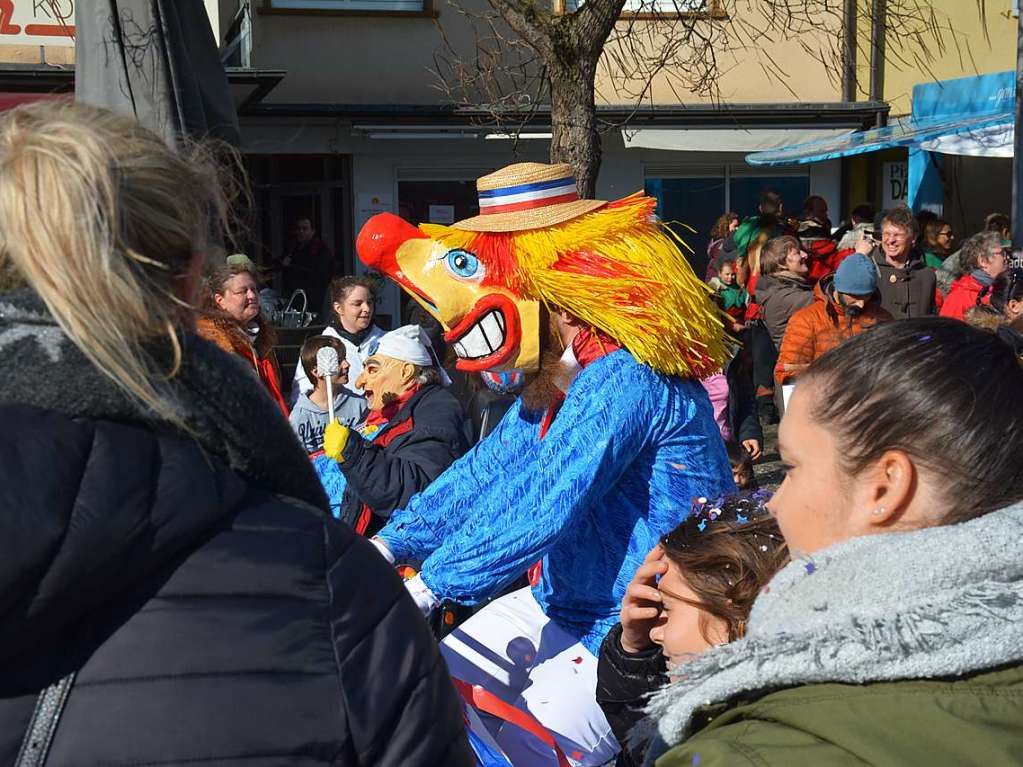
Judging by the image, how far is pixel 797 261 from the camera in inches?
328

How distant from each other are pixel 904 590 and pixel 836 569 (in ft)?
0.29

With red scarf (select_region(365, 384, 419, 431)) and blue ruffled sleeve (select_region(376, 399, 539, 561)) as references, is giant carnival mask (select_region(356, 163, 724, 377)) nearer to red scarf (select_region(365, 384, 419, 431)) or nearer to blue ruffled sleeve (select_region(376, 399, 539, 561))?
blue ruffled sleeve (select_region(376, 399, 539, 561))

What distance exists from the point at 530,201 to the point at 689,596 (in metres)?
1.32

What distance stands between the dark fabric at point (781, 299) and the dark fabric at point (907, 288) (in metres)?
0.50

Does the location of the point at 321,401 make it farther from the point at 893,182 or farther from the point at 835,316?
the point at 893,182

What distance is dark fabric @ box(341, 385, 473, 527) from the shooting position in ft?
12.0

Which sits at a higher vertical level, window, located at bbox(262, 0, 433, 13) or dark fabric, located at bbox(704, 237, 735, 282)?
window, located at bbox(262, 0, 433, 13)

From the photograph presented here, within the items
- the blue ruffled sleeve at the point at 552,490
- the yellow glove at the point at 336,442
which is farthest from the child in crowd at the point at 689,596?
the yellow glove at the point at 336,442

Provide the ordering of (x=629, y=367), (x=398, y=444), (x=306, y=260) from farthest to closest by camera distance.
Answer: (x=306, y=260) → (x=398, y=444) → (x=629, y=367)

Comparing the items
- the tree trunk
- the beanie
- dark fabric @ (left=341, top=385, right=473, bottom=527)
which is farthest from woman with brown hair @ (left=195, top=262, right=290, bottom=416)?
the beanie

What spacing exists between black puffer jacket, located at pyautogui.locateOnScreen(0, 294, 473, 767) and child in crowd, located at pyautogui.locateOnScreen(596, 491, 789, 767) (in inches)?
32.1

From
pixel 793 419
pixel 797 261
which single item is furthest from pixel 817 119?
pixel 793 419

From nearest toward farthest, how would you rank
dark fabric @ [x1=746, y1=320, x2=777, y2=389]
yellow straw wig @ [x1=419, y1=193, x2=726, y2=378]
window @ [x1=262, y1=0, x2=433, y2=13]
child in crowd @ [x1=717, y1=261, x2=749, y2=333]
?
yellow straw wig @ [x1=419, y1=193, x2=726, y2=378] < dark fabric @ [x1=746, y1=320, x2=777, y2=389] < child in crowd @ [x1=717, y1=261, x2=749, y2=333] < window @ [x1=262, y1=0, x2=433, y2=13]

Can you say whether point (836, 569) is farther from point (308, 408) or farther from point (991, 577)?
point (308, 408)
